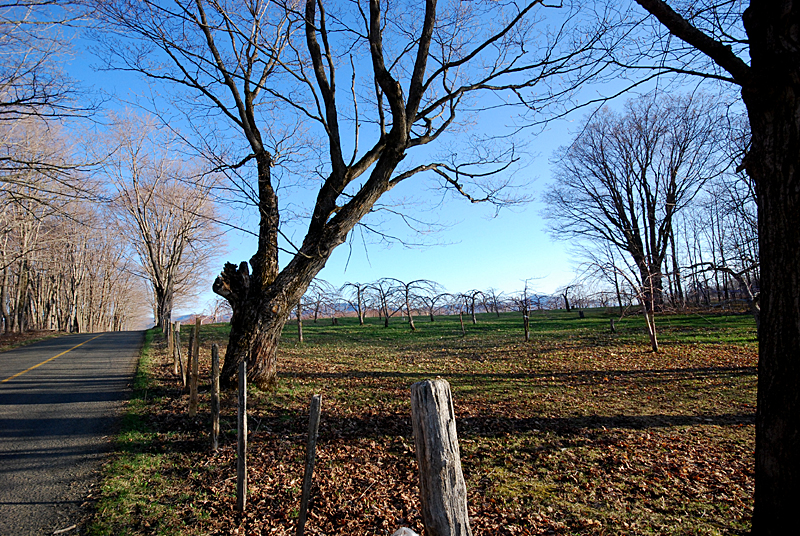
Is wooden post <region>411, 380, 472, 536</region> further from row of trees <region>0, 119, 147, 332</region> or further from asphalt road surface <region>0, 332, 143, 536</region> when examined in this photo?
row of trees <region>0, 119, 147, 332</region>

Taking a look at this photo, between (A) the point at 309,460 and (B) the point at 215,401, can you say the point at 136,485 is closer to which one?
(B) the point at 215,401

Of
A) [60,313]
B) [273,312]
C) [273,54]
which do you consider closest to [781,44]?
[273,312]

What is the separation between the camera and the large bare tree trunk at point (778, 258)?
275cm

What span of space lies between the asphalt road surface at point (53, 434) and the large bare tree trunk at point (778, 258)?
242 inches

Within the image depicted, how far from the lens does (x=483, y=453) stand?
5945 millimetres

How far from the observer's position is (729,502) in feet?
15.4

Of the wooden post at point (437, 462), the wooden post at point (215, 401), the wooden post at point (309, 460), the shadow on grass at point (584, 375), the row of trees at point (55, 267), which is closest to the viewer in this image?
the wooden post at point (437, 462)

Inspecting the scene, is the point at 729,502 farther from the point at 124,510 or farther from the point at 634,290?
the point at 634,290

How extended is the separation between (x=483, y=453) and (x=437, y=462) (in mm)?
3888

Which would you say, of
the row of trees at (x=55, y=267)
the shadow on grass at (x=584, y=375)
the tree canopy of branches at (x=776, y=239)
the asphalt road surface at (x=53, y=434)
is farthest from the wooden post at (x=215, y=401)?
the row of trees at (x=55, y=267)

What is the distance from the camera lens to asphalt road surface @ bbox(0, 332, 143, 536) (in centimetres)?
440

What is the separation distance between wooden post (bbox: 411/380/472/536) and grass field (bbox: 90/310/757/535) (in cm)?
204

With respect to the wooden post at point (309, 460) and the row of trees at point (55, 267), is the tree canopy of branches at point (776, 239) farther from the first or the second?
the row of trees at point (55, 267)

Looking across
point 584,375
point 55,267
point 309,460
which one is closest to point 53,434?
point 309,460
